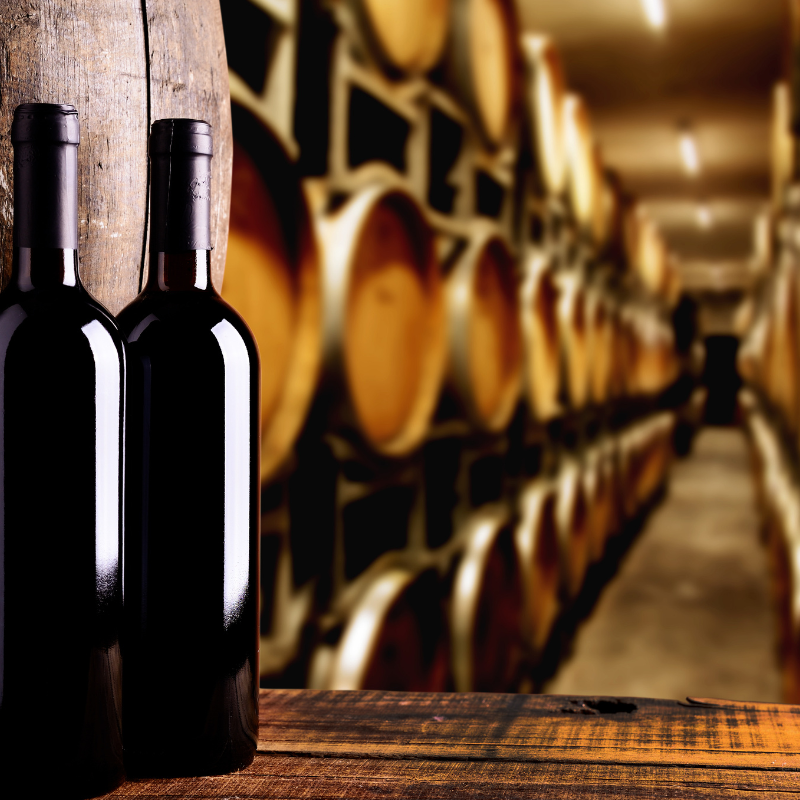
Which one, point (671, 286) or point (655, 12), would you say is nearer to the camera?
point (655, 12)

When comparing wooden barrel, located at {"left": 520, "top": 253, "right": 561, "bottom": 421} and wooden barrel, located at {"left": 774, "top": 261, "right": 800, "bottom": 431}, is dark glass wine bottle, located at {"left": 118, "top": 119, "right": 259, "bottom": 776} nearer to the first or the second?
wooden barrel, located at {"left": 774, "top": 261, "right": 800, "bottom": 431}

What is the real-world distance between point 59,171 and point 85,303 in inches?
3.4

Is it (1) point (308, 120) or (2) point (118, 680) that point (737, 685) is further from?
(2) point (118, 680)

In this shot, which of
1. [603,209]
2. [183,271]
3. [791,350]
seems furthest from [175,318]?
[603,209]

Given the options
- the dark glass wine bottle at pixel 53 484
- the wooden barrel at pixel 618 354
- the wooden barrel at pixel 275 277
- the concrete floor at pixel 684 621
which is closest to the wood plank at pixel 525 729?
the dark glass wine bottle at pixel 53 484

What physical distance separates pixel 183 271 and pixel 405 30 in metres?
1.86

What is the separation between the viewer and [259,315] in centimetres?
161

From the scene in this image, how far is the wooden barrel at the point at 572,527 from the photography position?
168 inches

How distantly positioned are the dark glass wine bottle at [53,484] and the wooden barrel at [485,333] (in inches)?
81.6

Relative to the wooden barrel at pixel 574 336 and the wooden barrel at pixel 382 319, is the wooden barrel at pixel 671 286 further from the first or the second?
the wooden barrel at pixel 382 319

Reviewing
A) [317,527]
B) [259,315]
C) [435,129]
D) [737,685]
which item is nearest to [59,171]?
[259,315]

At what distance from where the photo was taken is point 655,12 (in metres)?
5.49

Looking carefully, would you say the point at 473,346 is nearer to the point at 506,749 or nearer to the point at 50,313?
the point at 506,749

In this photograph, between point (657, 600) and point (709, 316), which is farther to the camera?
point (709, 316)
